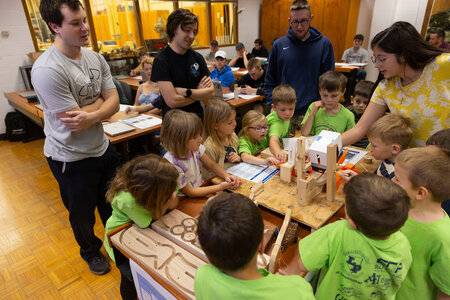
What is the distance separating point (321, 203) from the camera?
4.36 ft

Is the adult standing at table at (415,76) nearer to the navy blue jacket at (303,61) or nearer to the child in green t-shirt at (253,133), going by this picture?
the child in green t-shirt at (253,133)

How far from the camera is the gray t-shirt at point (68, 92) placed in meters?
1.39

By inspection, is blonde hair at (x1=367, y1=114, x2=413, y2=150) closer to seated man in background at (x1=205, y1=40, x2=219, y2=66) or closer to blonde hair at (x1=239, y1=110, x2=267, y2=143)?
blonde hair at (x1=239, y1=110, x2=267, y2=143)

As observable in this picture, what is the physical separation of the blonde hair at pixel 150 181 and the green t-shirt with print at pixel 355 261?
0.62 m

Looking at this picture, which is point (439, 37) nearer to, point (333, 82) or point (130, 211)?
point (333, 82)

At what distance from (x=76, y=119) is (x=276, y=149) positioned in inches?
48.8

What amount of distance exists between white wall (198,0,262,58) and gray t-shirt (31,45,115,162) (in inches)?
279

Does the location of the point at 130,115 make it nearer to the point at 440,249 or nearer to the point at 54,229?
the point at 54,229

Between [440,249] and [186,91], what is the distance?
1.74 m

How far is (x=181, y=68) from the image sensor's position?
83.7 inches

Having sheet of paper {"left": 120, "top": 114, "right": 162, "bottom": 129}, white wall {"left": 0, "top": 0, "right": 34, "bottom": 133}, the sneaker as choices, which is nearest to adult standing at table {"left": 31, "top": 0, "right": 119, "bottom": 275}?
the sneaker

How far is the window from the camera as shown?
5039 millimetres

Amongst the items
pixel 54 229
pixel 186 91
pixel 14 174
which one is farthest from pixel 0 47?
pixel 186 91

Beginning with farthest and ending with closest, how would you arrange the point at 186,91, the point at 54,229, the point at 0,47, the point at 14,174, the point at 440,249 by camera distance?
the point at 0,47 < the point at 14,174 < the point at 54,229 < the point at 186,91 < the point at 440,249
